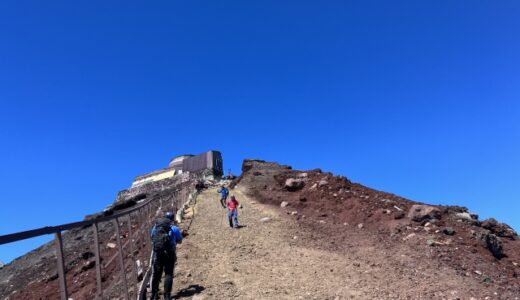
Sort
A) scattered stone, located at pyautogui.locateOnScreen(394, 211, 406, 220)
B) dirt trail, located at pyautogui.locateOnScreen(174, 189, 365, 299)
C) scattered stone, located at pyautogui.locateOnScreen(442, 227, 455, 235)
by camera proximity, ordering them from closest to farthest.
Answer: dirt trail, located at pyautogui.locateOnScreen(174, 189, 365, 299) → scattered stone, located at pyautogui.locateOnScreen(442, 227, 455, 235) → scattered stone, located at pyautogui.locateOnScreen(394, 211, 406, 220)

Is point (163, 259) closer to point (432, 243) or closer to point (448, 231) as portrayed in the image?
point (432, 243)

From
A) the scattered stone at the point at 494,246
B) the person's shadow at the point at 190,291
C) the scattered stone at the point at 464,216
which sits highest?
the scattered stone at the point at 464,216

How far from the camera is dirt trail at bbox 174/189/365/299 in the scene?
10844 mm

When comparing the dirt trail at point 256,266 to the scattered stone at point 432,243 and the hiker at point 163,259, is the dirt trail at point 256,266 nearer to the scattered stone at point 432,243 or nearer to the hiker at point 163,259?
the hiker at point 163,259

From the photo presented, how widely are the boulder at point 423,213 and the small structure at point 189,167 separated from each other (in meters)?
40.4

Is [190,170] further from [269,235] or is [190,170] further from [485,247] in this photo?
[485,247]

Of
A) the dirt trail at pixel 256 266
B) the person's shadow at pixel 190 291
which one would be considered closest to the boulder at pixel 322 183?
the dirt trail at pixel 256 266

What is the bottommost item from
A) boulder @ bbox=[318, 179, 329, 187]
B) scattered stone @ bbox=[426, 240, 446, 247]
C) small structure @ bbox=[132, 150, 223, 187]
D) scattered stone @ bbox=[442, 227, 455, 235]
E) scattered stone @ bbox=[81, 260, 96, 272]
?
scattered stone @ bbox=[426, 240, 446, 247]

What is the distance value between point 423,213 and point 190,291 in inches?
442

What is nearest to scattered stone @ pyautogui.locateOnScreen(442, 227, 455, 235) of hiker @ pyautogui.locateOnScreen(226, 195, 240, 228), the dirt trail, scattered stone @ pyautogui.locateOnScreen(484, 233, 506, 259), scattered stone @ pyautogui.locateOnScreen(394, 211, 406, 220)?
scattered stone @ pyautogui.locateOnScreen(484, 233, 506, 259)

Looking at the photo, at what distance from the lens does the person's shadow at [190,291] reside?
10.3m

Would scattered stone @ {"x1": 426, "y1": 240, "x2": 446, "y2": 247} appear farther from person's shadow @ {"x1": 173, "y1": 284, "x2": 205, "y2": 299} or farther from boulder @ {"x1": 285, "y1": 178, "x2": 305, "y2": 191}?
boulder @ {"x1": 285, "y1": 178, "x2": 305, "y2": 191}

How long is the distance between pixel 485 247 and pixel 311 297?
834 cm

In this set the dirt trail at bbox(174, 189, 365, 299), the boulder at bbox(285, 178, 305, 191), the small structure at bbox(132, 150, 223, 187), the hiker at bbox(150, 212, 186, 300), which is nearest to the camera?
the hiker at bbox(150, 212, 186, 300)
